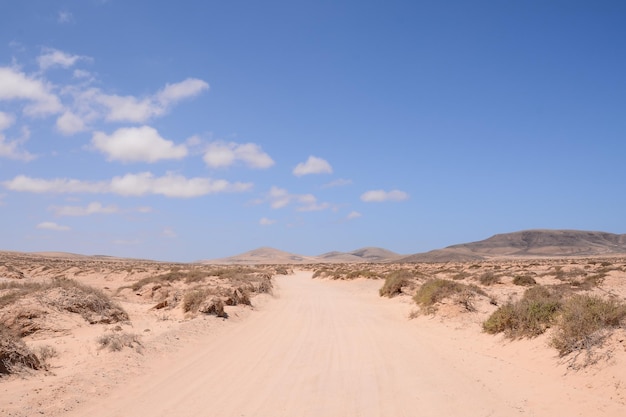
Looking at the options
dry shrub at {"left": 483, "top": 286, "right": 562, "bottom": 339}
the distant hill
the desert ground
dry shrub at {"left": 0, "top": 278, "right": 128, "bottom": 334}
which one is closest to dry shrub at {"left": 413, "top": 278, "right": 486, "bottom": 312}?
→ the desert ground

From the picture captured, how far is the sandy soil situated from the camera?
7262mm

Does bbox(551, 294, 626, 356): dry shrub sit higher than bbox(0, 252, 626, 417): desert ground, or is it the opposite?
bbox(551, 294, 626, 356): dry shrub

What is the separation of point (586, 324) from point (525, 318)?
2.92 metres

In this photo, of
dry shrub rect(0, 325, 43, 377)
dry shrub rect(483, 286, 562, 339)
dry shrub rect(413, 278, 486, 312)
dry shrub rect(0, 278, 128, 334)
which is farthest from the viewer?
dry shrub rect(413, 278, 486, 312)

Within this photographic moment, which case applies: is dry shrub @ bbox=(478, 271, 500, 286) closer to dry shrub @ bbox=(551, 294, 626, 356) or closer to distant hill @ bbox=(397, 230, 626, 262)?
dry shrub @ bbox=(551, 294, 626, 356)

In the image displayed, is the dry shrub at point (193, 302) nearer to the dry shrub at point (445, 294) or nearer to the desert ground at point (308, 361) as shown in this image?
the desert ground at point (308, 361)

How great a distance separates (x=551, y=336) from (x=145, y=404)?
29.1ft

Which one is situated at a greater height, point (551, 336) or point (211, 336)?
point (551, 336)

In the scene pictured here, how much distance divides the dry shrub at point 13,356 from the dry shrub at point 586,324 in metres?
10.9

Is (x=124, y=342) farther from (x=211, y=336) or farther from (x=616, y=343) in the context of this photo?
(x=616, y=343)

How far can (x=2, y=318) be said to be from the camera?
1240 centimetres

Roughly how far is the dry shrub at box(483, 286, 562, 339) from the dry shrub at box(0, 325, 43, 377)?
11.4 meters

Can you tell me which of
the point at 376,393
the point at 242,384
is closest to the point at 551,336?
the point at 376,393

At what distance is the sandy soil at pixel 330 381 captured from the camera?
7.26 m
